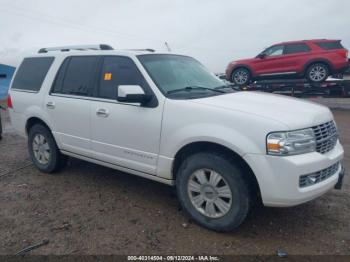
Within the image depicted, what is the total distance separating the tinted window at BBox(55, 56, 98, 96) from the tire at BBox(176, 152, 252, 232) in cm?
184

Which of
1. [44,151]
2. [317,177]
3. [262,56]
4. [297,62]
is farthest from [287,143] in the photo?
[262,56]

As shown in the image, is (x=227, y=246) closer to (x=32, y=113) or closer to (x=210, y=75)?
(x=210, y=75)

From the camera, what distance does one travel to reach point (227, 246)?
3115 mm

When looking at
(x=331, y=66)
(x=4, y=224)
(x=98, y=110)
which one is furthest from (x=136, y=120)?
(x=331, y=66)

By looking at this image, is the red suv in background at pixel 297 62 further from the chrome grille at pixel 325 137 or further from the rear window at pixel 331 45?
the chrome grille at pixel 325 137

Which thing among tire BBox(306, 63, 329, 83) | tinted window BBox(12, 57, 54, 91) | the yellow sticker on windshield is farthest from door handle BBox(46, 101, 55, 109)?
tire BBox(306, 63, 329, 83)

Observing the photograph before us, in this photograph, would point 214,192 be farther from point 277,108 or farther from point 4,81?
point 4,81

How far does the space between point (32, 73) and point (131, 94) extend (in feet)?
8.39

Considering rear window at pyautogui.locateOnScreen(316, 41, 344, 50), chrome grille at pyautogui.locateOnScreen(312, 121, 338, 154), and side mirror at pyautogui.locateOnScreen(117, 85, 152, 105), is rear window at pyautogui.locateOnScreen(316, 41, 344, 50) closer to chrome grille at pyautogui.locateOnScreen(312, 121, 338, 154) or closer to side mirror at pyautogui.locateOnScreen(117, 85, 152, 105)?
chrome grille at pyautogui.locateOnScreen(312, 121, 338, 154)

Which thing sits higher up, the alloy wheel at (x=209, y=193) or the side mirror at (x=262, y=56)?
the side mirror at (x=262, y=56)

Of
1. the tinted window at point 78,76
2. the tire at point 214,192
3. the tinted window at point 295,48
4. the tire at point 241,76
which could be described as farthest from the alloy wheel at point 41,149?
the tinted window at point 295,48

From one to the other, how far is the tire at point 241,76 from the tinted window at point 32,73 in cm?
811

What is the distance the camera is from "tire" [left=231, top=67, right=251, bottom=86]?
1173 centimetres

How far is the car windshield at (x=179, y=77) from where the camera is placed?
12.3 feet
